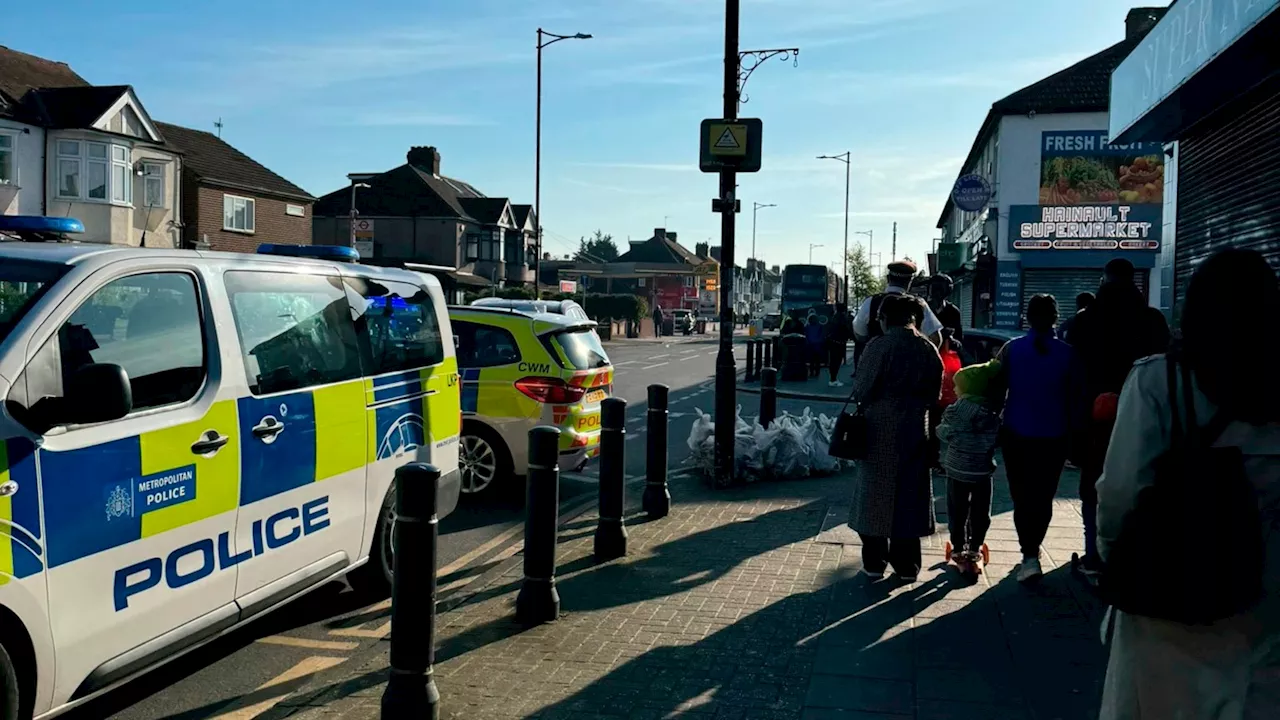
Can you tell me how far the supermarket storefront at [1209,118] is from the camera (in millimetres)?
7488

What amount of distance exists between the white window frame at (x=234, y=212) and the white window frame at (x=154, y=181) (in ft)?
15.2

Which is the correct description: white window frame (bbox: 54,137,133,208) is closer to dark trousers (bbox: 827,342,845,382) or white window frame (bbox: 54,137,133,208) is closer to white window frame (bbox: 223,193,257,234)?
white window frame (bbox: 223,193,257,234)

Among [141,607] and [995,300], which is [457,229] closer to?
[995,300]

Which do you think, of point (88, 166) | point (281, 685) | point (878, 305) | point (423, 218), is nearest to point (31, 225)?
point (281, 685)

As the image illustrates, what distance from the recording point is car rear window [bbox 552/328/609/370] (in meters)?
9.68

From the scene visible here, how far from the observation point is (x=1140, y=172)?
32.5 meters

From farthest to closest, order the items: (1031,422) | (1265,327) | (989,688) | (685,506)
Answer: (685,506) < (1031,422) < (989,688) < (1265,327)

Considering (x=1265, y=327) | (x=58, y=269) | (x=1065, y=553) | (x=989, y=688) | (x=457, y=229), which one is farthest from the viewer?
(x=457, y=229)

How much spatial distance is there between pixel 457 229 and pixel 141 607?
61640 millimetres

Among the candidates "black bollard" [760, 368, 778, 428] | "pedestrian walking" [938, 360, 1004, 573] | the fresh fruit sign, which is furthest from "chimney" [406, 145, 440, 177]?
"pedestrian walking" [938, 360, 1004, 573]

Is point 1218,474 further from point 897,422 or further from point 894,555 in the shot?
point 894,555

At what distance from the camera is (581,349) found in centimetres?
988

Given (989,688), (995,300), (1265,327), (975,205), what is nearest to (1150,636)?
(1265,327)

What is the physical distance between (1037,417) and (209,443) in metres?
4.50
